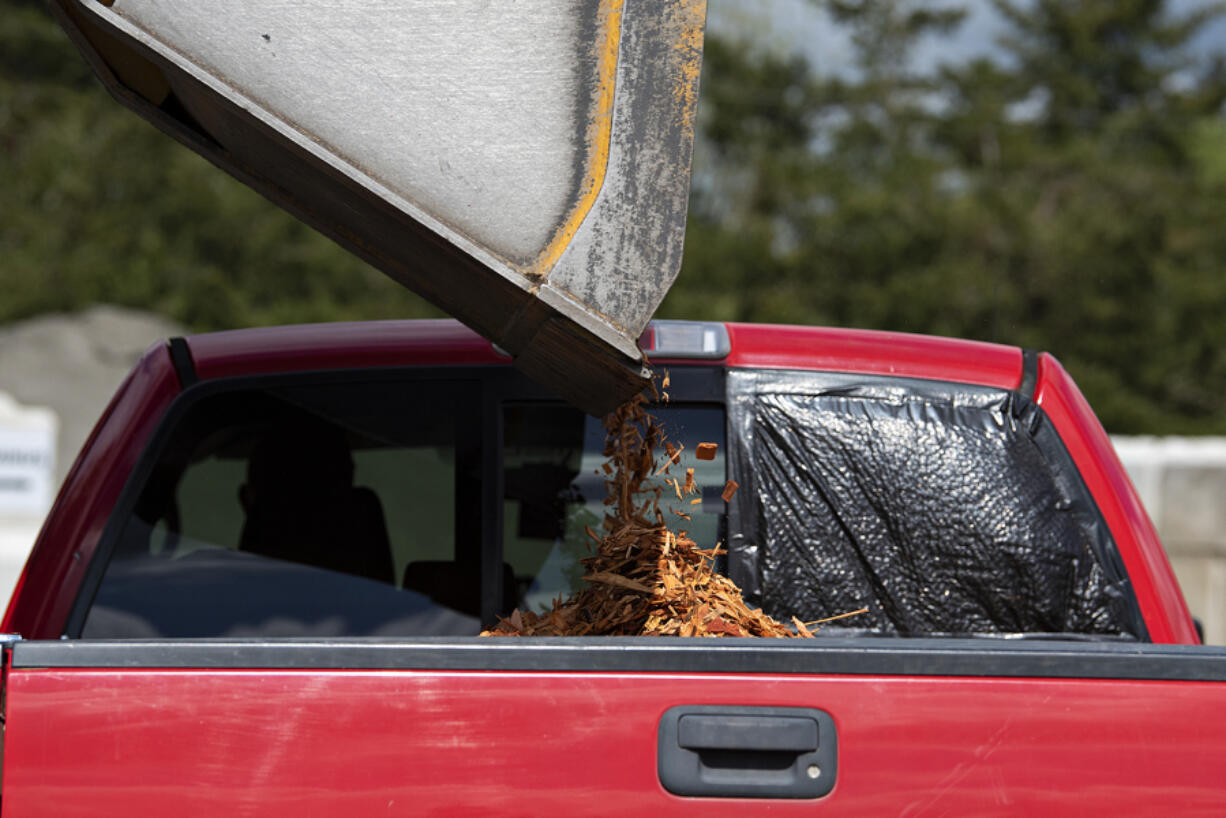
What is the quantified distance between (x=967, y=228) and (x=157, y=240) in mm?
13751

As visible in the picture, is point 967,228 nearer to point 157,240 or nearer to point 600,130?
point 157,240

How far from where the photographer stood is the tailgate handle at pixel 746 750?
1.78m

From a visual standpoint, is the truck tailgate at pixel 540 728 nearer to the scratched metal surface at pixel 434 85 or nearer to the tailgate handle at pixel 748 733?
the tailgate handle at pixel 748 733

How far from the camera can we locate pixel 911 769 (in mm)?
→ 1765

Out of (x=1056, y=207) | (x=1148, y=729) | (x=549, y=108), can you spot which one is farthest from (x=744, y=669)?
(x=1056, y=207)

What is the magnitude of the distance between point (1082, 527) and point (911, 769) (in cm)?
127

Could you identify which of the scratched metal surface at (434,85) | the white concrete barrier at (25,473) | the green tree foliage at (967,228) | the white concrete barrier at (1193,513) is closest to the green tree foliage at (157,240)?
the green tree foliage at (967,228)

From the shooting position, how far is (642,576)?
2672mm

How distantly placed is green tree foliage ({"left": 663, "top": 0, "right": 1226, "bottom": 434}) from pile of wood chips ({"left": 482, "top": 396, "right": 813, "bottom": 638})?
1777 cm

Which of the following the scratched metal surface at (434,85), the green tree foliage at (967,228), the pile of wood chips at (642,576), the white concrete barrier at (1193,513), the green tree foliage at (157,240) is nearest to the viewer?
the scratched metal surface at (434,85)

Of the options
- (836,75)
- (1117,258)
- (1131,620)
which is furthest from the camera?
(836,75)

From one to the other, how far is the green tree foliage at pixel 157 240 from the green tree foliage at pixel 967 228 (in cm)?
580

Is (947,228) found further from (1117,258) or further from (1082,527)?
(1082,527)

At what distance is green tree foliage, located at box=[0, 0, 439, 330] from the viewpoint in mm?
20922
